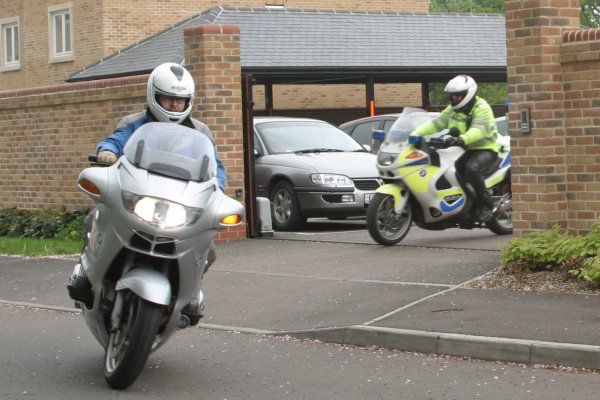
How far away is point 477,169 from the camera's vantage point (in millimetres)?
13602

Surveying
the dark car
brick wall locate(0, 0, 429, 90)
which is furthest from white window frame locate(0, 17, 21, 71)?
the dark car

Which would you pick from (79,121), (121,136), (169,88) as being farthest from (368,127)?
(169,88)

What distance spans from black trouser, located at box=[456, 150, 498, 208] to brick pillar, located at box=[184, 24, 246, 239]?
3140mm

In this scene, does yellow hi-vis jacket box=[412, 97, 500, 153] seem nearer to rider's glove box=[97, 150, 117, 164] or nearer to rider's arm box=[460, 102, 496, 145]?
rider's arm box=[460, 102, 496, 145]

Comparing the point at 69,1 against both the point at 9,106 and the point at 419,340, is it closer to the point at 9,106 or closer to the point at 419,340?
the point at 9,106

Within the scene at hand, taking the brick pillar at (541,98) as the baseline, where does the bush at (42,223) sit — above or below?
below

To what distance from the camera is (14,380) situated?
307 inches

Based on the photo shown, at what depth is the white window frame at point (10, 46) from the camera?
41.9 meters

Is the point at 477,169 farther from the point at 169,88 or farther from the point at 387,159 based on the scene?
the point at 169,88

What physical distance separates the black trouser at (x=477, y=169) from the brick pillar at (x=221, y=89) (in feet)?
10.3

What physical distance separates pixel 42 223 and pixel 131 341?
444 inches

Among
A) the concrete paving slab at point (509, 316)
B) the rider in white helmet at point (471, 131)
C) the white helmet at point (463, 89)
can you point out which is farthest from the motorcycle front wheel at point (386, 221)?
the concrete paving slab at point (509, 316)

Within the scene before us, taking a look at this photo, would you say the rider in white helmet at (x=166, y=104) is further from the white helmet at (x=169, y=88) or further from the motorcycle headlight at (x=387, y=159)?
the motorcycle headlight at (x=387, y=159)

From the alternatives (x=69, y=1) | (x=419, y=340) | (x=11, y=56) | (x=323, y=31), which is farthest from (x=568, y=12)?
(x=11, y=56)
